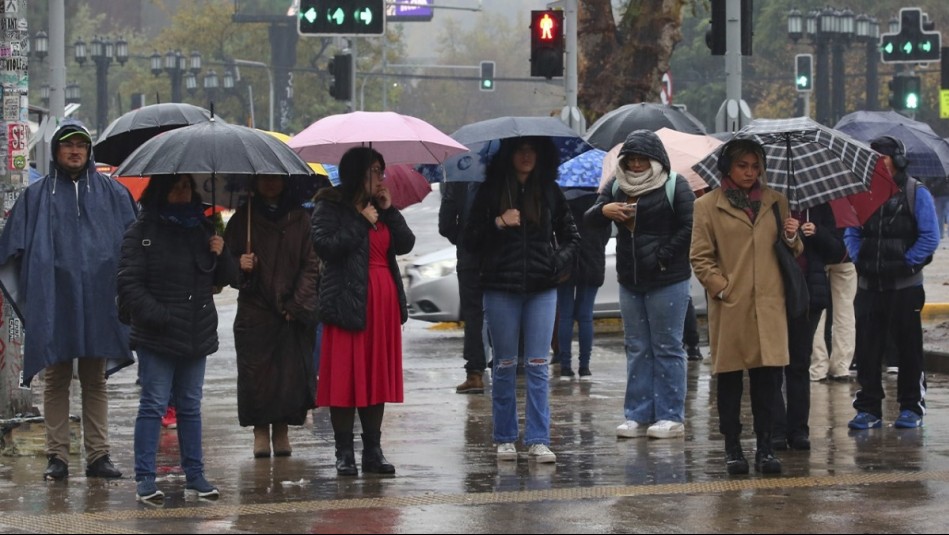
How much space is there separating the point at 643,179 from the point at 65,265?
3.32 meters

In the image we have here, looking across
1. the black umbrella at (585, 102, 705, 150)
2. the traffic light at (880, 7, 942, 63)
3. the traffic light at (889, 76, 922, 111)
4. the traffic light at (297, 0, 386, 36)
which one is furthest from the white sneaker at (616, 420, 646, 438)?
the traffic light at (889, 76, 922, 111)

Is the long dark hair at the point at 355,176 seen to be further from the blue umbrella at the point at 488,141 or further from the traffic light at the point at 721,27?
the traffic light at the point at 721,27

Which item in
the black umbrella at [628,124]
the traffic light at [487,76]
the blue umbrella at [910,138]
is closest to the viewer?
the blue umbrella at [910,138]

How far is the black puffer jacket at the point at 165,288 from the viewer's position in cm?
881

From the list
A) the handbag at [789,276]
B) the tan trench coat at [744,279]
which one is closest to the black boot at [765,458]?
the tan trench coat at [744,279]

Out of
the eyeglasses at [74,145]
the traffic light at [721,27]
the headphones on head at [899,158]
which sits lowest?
the headphones on head at [899,158]

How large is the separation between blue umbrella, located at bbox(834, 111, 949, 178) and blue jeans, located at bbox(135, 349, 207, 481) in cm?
609

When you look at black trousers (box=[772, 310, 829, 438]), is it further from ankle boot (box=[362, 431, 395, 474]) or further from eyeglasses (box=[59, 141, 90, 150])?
eyeglasses (box=[59, 141, 90, 150])

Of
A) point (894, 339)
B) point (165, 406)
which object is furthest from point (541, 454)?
point (894, 339)

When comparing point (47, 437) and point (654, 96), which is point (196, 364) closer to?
point (47, 437)

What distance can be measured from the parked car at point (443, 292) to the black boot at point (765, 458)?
28.9ft

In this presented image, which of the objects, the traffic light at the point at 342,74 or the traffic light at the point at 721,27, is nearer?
the traffic light at the point at 721,27

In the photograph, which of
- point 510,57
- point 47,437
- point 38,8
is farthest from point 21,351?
point 510,57

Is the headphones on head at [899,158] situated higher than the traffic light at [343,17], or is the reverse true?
the traffic light at [343,17]
